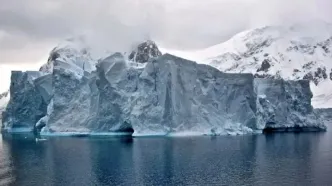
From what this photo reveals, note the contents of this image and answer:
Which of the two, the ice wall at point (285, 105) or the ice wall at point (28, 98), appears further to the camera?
the ice wall at point (28, 98)

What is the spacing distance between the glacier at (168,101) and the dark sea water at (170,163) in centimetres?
499

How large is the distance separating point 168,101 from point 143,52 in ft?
304

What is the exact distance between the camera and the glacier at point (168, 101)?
202 ft

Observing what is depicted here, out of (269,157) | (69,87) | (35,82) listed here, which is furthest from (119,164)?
(35,82)

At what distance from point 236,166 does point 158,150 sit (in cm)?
1237

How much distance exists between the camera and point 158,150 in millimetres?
47625

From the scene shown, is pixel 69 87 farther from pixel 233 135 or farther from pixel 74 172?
pixel 74 172

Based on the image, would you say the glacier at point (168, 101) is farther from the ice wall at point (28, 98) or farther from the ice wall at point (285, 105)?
the ice wall at point (28, 98)

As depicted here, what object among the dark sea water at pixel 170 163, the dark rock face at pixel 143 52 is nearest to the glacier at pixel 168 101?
the dark sea water at pixel 170 163

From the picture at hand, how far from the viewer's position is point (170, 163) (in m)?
39.3

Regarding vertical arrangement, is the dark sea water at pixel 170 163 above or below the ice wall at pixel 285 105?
below

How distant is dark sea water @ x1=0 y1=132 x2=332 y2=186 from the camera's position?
32184 mm

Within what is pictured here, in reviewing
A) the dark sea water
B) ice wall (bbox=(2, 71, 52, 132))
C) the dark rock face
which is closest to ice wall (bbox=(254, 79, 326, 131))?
the dark sea water

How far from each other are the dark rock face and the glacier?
246ft
